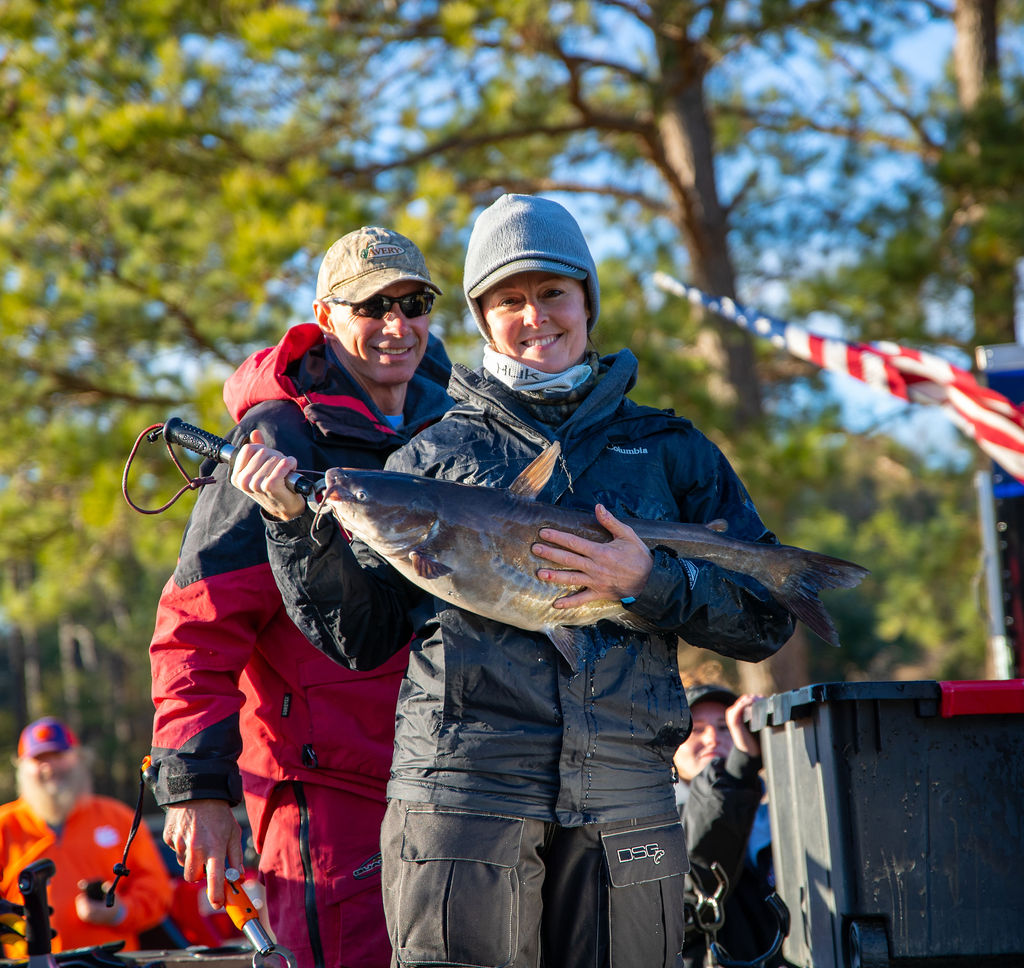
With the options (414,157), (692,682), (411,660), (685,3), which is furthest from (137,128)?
(411,660)

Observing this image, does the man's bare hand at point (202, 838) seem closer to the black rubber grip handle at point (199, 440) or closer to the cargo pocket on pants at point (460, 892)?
the cargo pocket on pants at point (460, 892)

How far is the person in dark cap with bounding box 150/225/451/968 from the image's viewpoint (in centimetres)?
269

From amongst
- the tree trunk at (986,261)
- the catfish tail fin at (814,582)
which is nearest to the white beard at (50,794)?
the catfish tail fin at (814,582)

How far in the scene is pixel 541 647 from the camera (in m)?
2.16

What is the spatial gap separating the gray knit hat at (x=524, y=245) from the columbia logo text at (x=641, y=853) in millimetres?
1192

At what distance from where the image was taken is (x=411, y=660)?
2.27 m

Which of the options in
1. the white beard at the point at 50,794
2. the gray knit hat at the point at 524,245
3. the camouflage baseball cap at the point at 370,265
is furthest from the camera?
the white beard at the point at 50,794

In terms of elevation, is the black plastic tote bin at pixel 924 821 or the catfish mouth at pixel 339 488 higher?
the catfish mouth at pixel 339 488

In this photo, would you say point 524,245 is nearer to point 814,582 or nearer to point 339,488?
point 339,488

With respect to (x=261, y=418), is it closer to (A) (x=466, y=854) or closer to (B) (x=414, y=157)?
(A) (x=466, y=854)

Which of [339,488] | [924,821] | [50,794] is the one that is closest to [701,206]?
[50,794]

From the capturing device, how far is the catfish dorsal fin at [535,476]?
6.95 feet

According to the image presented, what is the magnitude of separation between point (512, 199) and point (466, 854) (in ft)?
4.57

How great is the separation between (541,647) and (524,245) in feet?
2.80
